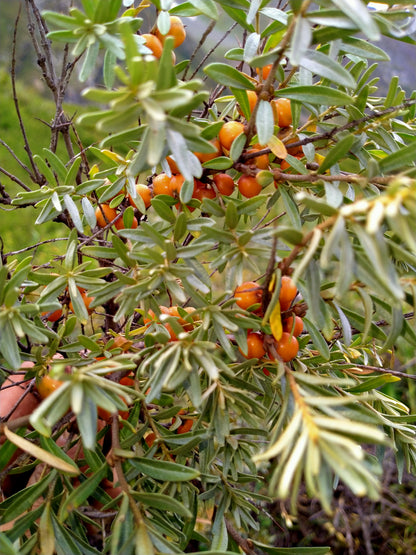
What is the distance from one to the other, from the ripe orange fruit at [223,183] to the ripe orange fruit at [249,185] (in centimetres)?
2

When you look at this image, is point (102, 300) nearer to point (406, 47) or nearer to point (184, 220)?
point (184, 220)

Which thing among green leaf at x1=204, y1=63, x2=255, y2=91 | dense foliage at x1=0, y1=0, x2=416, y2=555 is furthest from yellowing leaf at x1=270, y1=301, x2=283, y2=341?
green leaf at x1=204, y1=63, x2=255, y2=91

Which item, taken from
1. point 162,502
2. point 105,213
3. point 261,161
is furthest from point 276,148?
point 162,502

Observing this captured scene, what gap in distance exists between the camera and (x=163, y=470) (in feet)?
1.80

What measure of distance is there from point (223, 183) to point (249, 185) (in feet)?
0.14

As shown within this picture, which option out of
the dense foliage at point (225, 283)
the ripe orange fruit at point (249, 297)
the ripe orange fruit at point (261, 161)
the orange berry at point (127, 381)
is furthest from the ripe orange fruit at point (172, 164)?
the orange berry at point (127, 381)

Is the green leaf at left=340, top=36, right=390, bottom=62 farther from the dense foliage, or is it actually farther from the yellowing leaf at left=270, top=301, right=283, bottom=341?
the yellowing leaf at left=270, top=301, right=283, bottom=341

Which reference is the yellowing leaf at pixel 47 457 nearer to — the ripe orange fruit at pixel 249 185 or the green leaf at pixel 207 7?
the ripe orange fruit at pixel 249 185

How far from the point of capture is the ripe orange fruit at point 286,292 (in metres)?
0.60

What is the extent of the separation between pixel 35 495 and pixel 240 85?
0.58 meters

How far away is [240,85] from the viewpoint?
0.57 m

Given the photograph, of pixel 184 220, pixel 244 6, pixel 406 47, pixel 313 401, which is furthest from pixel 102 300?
pixel 406 47

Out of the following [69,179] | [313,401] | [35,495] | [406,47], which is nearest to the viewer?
[313,401]

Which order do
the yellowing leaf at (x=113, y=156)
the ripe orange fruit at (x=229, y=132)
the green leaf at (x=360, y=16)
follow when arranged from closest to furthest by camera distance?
the green leaf at (x=360, y=16) < the ripe orange fruit at (x=229, y=132) < the yellowing leaf at (x=113, y=156)
